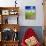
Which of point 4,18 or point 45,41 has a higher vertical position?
point 4,18

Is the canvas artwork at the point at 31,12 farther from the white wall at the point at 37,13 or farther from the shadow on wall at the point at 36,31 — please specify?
the shadow on wall at the point at 36,31

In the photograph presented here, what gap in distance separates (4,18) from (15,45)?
3.10 ft

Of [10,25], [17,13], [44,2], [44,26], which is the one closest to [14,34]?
A: [10,25]

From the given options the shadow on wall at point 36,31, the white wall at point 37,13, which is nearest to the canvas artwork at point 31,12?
the white wall at point 37,13

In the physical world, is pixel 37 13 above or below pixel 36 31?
above

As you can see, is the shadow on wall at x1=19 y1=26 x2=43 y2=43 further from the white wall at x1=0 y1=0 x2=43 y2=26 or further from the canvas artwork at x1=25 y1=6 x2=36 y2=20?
the canvas artwork at x1=25 y1=6 x2=36 y2=20

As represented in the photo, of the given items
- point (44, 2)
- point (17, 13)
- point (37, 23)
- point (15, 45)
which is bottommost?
point (15, 45)

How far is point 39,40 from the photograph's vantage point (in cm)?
512

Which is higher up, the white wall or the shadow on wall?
the white wall

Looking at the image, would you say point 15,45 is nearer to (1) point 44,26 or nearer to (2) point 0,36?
(2) point 0,36

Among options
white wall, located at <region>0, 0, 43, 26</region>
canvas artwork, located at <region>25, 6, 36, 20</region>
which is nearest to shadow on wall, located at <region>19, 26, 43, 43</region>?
white wall, located at <region>0, 0, 43, 26</region>

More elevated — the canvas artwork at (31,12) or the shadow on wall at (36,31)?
the canvas artwork at (31,12)

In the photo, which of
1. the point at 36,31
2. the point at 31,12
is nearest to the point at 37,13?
the point at 31,12

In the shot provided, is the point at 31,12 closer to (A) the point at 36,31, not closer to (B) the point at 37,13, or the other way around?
(B) the point at 37,13
